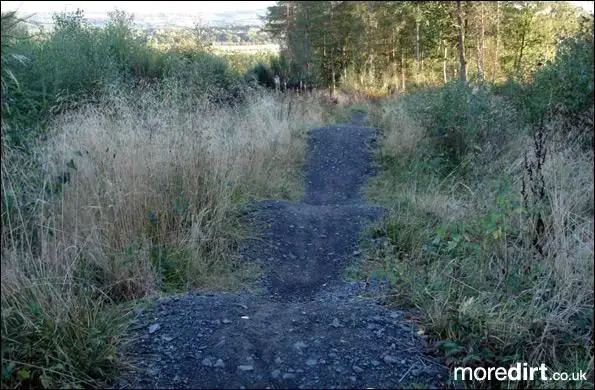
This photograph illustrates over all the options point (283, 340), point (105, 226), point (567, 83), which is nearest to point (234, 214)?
point (105, 226)

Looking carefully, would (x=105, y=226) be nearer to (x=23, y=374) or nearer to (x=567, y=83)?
(x=23, y=374)

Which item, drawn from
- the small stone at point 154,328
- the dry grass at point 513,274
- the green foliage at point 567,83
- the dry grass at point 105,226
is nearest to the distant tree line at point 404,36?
the green foliage at point 567,83

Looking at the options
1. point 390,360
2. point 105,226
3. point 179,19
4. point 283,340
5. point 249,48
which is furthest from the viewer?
point 249,48

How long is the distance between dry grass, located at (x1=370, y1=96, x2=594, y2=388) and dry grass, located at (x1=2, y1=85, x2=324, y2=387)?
1.53 m

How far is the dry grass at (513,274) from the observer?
2820mm

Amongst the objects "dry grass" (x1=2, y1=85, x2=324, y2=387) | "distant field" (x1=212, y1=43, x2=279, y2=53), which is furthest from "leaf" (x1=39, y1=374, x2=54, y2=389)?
"distant field" (x1=212, y1=43, x2=279, y2=53)

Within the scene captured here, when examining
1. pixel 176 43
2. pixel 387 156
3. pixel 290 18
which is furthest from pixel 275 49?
pixel 387 156

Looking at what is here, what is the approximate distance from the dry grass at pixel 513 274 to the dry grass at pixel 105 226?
1532mm

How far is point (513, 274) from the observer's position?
3322 millimetres

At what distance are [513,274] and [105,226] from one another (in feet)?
9.47

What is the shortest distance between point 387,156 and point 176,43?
746 centimetres

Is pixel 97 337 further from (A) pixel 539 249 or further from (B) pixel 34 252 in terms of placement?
(A) pixel 539 249

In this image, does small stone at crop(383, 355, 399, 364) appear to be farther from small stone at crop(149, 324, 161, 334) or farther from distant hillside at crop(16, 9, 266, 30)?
distant hillside at crop(16, 9, 266, 30)

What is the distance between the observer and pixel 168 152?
4789 mm
